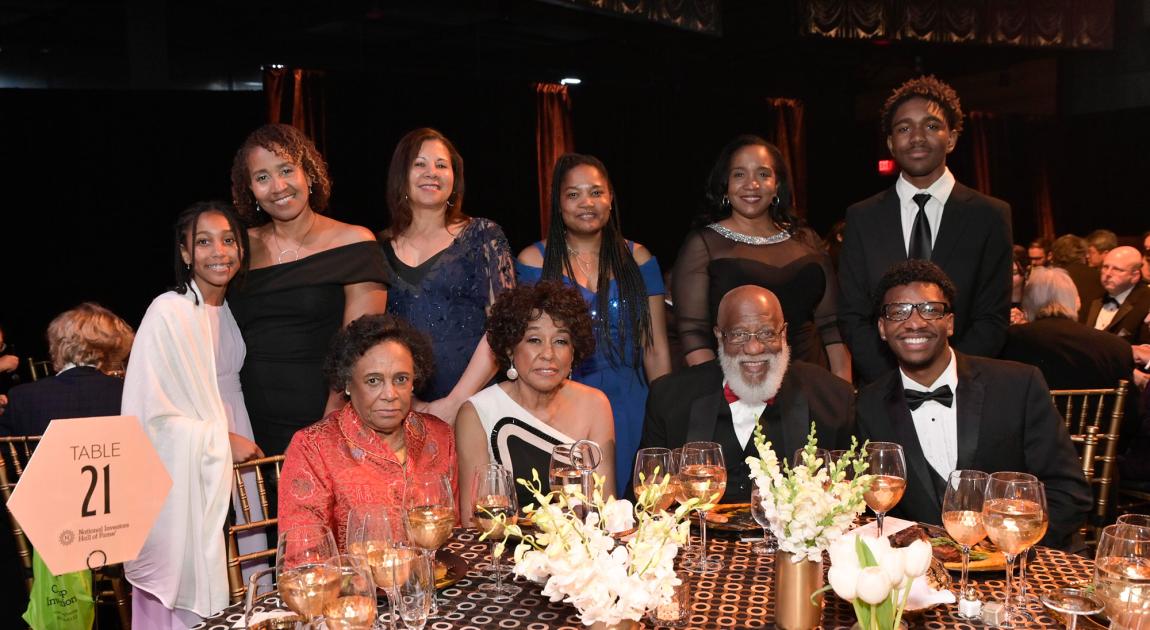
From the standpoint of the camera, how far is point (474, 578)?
221cm

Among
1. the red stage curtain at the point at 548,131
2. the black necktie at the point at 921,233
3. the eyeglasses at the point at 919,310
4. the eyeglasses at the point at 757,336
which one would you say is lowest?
the eyeglasses at the point at 757,336

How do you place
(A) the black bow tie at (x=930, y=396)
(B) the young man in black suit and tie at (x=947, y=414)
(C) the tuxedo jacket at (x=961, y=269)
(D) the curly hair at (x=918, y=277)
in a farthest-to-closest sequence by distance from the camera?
(C) the tuxedo jacket at (x=961, y=269)
(D) the curly hair at (x=918, y=277)
(A) the black bow tie at (x=930, y=396)
(B) the young man in black suit and tie at (x=947, y=414)

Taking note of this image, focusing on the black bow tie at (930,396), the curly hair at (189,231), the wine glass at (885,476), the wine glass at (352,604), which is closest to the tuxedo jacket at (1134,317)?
the black bow tie at (930,396)

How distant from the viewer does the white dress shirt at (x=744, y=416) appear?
333cm

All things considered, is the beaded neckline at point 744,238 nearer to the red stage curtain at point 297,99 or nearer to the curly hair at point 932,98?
the curly hair at point 932,98

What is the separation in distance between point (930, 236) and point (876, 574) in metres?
2.70

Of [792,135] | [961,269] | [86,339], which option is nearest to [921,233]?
[961,269]

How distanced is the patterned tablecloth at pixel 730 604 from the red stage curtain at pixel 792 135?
28.5ft

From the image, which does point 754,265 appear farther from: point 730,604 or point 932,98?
point 730,604

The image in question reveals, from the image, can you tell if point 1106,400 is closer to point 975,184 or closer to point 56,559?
point 56,559

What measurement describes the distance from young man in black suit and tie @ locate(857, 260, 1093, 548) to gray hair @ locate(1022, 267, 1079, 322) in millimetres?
1893

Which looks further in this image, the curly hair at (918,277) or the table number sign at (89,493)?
the curly hair at (918,277)

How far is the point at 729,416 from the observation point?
11.0ft

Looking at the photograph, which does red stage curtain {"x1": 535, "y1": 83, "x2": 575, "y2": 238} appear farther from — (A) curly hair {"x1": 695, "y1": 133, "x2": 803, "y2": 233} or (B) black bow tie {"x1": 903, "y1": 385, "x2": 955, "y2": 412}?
(B) black bow tie {"x1": 903, "y1": 385, "x2": 955, "y2": 412}
